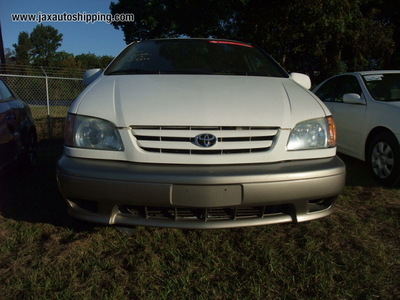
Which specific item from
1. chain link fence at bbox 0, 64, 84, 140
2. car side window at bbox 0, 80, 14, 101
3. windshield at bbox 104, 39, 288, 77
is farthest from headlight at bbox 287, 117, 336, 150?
chain link fence at bbox 0, 64, 84, 140

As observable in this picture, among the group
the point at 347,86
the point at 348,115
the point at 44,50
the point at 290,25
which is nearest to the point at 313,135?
the point at 348,115

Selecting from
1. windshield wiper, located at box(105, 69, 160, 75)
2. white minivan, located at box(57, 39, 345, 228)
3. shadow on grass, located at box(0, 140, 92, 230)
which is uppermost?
windshield wiper, located at box(105, 69, 160, 75)

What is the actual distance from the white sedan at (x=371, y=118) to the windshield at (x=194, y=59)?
150 cm

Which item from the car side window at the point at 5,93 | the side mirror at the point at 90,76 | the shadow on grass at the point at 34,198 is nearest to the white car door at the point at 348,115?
the side mirror at the point at 90,76

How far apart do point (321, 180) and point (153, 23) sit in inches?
489

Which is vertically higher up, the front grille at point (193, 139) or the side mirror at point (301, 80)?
the side mirror at point (301, 80)

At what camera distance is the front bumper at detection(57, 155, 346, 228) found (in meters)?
1.78

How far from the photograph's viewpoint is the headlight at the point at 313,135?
204cm

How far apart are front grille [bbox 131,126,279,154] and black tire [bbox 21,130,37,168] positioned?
2.73 metres

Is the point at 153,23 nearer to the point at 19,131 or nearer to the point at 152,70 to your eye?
the point at 19,131

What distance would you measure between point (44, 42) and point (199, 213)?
81.4 meters

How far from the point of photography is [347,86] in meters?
4.53

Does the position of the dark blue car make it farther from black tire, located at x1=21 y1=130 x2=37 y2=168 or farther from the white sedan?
the white sedan

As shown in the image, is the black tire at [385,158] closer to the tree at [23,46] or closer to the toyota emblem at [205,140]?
the toyota emblem at [205,140]
